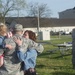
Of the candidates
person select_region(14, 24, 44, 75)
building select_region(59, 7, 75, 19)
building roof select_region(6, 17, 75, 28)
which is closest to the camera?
person select_region(14, 24, 44, 75)

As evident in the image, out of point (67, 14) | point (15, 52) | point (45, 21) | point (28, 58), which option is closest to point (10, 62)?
point (15, 52)

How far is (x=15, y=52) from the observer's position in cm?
545

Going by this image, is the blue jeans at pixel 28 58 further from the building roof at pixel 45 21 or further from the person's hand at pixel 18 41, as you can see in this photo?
the building roof at pixel 45 21

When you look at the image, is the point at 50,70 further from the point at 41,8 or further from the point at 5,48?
the point at 41,8

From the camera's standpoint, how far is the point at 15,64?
217 inches

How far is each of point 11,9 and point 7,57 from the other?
2768 inches

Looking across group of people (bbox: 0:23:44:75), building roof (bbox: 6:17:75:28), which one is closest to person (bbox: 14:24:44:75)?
group of people (bbox: 0:23:44:75)

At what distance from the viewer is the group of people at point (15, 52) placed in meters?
5.42

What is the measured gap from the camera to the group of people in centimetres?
542

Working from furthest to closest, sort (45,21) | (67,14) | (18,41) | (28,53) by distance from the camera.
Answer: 1. (67,14)
2. (45,21)
3. (28,53)
4. (18,41)

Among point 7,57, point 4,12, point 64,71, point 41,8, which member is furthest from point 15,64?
point 41,8

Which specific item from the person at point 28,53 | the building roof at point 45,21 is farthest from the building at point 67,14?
the person at point 28,53

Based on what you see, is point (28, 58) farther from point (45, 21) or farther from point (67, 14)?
point (67, 14)

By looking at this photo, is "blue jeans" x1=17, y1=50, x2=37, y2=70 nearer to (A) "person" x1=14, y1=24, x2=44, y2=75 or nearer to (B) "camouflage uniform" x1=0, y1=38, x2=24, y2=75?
(A) "person" x1=14, y1=24, x2=44, y2=75
